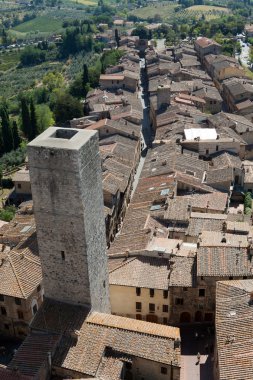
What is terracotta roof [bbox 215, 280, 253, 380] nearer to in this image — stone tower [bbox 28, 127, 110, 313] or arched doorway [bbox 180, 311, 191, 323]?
arched doorway [bbox 180, 311, 191, 323]

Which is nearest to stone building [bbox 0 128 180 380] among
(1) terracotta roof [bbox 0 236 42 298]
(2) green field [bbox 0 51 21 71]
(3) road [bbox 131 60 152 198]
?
(1) terracotta roof [bbox 0 236 42 298]

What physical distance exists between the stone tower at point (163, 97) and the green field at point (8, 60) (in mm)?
109191

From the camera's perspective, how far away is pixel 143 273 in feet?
134

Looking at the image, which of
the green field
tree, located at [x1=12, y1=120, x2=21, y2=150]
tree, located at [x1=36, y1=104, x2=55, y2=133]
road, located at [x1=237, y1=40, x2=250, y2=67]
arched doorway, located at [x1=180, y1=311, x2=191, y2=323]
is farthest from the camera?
the green field

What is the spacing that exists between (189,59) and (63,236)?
10528 cm

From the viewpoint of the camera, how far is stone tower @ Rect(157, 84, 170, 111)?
281 feet

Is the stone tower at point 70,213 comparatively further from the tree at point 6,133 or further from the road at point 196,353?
the tree at point 6,133

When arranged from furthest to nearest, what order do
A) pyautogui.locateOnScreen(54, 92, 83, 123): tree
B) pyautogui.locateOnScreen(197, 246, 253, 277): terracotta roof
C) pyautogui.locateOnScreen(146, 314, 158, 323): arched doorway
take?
pyautogui.locateOnScreen(54, 92, 83, 123): tree, pyautogui.locateOnScreen(146, 314, 158, 323): arched doorway, pyautogui.locateOnScreen(197, 246, 253, 277): terracotta roof

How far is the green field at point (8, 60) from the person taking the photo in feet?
587

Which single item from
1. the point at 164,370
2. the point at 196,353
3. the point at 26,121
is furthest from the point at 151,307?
the point at 26,121

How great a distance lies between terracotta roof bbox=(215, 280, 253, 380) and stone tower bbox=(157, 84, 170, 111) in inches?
2166

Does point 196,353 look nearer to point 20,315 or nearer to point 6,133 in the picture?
point 20,315

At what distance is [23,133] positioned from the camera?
9131 centimetres

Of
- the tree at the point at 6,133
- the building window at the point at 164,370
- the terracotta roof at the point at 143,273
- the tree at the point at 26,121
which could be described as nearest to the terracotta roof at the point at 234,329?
the building window at the point at 164,370
